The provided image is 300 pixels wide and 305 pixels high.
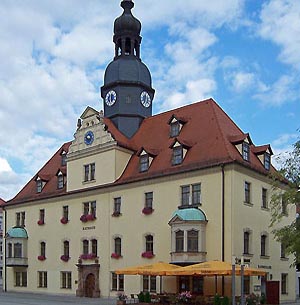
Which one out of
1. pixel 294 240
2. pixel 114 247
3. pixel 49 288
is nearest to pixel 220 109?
pixel 114 247

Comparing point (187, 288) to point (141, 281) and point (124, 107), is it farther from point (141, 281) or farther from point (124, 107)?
point (124, 107)

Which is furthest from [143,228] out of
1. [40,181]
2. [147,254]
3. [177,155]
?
[40,181]

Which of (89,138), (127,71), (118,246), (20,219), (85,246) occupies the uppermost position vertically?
(127,71)

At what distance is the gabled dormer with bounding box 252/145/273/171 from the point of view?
38.1m

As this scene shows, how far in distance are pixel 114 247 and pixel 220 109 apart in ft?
40.5

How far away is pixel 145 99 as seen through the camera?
155 feet

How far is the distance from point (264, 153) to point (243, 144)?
2.85 metres

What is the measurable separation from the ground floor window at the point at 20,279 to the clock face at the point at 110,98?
646 inches

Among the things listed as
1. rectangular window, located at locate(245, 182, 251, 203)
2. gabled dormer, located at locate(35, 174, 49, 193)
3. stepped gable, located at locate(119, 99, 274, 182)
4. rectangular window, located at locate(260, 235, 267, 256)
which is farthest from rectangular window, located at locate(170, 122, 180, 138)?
gabled dormer, located at locate(35, 174, 49, 193)

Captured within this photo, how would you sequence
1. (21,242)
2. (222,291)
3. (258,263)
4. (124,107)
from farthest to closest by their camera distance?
(21,242)
(124,107)
(258,263)
(222,291)

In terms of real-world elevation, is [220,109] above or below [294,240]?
above

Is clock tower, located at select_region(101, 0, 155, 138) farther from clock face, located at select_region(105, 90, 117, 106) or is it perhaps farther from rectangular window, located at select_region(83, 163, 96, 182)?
rectangular window, located at select_region(83, 163, 96, 182)

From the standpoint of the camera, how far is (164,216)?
3744cm

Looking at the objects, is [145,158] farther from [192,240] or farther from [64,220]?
[64,220]
